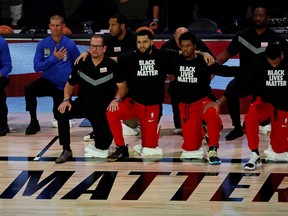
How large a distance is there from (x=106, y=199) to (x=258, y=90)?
7.26 feet

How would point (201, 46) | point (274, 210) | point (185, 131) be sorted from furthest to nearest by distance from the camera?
point (201, 46) < point (185, 131) < point (274, 210)

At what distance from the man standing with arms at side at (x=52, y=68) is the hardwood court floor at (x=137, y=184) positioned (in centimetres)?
73

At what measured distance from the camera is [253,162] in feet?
28.3

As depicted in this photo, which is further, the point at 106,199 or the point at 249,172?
the point at 249,172

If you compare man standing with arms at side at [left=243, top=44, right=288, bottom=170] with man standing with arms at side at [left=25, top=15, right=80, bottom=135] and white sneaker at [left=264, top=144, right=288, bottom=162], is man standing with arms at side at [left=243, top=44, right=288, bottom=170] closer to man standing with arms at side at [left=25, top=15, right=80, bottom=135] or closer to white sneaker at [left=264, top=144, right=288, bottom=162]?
white sneaker at [left=264, top=144, right=288, bottom=162]

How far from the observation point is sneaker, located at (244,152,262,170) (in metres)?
8.59

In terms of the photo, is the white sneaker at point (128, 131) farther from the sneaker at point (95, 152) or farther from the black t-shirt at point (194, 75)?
the black t-shirt at point (194, 75)

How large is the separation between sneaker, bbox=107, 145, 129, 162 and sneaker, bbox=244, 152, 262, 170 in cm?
134

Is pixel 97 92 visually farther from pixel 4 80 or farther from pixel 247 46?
pixel 247 46

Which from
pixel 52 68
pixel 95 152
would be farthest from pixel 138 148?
pixel 52 68

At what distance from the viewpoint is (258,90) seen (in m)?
8.91

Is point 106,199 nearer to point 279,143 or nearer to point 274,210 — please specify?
point 274,210

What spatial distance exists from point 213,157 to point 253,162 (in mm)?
442

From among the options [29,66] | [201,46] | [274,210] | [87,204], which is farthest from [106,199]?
[29,66]
